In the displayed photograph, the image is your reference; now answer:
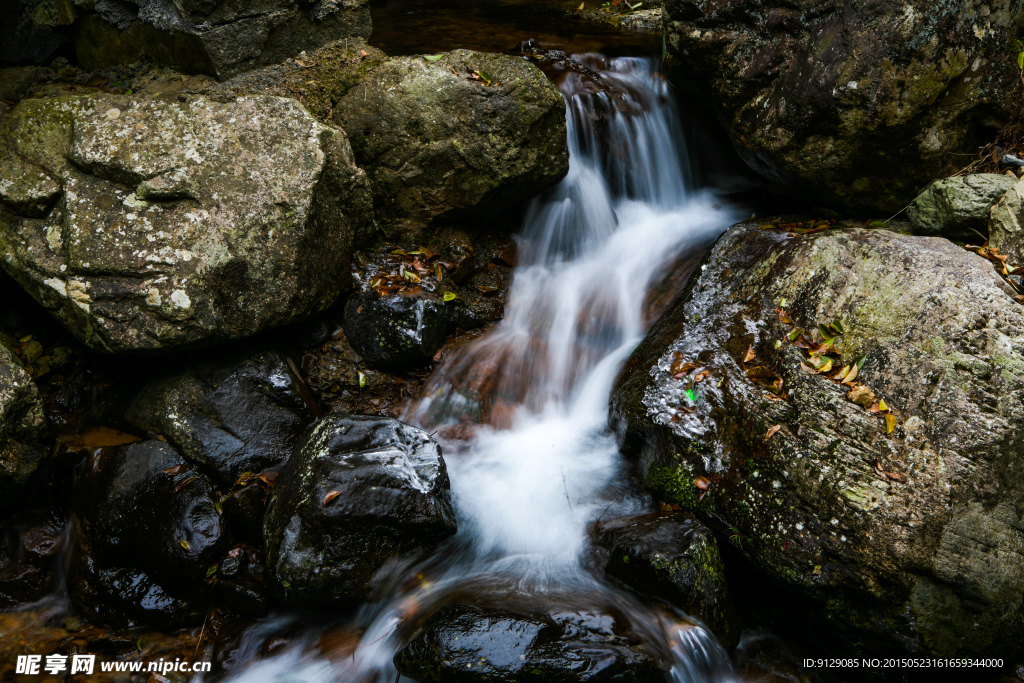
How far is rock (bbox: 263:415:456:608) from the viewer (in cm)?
347

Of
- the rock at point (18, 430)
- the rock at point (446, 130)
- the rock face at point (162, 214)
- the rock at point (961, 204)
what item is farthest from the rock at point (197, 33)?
the rock at point (961, 204)

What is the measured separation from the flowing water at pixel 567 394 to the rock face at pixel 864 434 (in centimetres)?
54

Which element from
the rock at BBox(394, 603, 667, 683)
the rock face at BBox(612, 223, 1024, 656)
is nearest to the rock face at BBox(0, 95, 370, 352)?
the rock at BBox(394, 603, 667, 683)

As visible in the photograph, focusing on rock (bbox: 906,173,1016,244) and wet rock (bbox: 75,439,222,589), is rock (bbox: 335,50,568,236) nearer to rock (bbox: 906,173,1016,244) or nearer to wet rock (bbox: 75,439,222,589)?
wet rock (bbox: 75,439,222,589)

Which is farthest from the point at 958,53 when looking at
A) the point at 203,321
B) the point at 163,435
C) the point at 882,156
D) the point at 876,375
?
the point at 163,435

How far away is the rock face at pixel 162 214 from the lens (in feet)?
12.8

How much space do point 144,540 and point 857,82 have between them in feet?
17.9

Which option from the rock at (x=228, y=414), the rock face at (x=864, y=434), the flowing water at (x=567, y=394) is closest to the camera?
the rock face at (x=864, y=434)

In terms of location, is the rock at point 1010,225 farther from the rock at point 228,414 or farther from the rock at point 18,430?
the rock at point 18,430

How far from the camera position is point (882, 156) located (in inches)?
177

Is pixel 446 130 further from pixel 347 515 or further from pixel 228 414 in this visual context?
pixel 347 515

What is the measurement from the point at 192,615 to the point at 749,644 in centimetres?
322

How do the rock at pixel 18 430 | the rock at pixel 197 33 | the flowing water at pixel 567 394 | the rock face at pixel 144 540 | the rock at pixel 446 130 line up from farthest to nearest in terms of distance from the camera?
1. the rock at pixel 446 130
2. the rock at pixel 197 33
3. the rock at pixel 18 430
4. the rock face at pixel 144 540
5. the flowing water at pixel 567 394

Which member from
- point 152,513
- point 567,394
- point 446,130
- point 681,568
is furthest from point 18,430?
point 681,568
